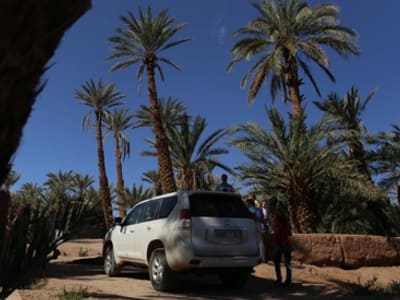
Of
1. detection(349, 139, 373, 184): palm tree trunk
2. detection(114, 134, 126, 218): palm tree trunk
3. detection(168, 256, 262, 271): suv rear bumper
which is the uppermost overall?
detection(114, 134, 126, 218): palm tree trunk

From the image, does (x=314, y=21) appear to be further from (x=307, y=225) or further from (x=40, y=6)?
(x=40, y=6)

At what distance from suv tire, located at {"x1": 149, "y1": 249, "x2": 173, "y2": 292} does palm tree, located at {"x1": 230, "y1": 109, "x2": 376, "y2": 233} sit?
885 centimetres

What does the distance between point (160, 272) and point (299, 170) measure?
30.1 ft

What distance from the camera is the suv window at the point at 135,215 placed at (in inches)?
399

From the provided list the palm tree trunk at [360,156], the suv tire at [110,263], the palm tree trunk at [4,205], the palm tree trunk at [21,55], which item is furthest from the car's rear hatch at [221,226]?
the palm tree trunk at [360,156]

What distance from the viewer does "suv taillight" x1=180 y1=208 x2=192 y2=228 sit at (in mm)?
8188

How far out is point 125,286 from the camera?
9.21m

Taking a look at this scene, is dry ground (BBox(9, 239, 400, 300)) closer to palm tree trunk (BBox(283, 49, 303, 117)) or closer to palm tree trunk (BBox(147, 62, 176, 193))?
palm tree trunk (BBox(147, 62, 176, 193))

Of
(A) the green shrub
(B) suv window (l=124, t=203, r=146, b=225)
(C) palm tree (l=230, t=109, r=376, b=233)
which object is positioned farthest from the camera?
(C) palm tree (l=230, t=109, r=376, b=233)

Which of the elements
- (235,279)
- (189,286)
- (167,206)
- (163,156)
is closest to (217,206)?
(167,206)

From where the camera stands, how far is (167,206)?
894 cm

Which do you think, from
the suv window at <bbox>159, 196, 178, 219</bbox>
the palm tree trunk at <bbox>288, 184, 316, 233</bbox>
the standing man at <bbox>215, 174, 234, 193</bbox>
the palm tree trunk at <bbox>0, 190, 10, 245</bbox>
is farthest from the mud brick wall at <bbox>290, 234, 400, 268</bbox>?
the palm tree trunk at <bbox>0, 190, 10, 245</bbox>

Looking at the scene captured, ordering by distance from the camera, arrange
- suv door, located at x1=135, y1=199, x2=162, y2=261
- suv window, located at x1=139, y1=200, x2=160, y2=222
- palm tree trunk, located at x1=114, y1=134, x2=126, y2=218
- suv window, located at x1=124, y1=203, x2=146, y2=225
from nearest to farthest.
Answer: suv door, located at x1=135, y1=199, x2=162, y2=261 < suv window, located at x1=139, y1=200, x2=160, y2=222 < suv window, located at x1=124, y1=203, x2=146, y2=225 < palm tree trunk, located at x1=114, y1=134, x2=126, y2=218

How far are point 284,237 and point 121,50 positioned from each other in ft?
63.7
